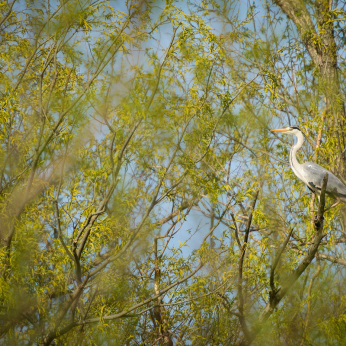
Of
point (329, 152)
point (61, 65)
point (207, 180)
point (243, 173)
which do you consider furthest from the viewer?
point (243, 173)

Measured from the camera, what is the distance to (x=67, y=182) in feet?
14.4

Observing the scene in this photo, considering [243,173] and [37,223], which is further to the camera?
[243,173]

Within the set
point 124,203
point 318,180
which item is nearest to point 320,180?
point 318,180

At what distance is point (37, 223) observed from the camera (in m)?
3.59

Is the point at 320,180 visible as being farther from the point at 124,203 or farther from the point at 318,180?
the point at 124,203

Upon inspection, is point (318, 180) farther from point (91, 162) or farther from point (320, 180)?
point (91, 162)

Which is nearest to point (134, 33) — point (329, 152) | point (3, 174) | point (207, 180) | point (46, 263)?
point (207, 180)

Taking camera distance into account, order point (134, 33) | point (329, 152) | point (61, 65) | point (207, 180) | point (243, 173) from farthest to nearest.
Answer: point (243, 173)
point (329, 152)
point (61, 65)
point (207, 180)
point (134, 33)

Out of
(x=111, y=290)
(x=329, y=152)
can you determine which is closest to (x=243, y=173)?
(x=329, y=152)

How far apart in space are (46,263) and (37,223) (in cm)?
42

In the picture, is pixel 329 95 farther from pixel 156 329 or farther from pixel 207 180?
pixel 156 329

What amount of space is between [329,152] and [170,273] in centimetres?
222

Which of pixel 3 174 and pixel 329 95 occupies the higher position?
pixel 329 95

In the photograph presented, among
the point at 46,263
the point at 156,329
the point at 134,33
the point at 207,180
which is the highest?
the point at 134,33
